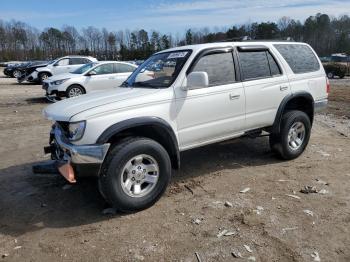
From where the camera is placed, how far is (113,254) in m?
3.63

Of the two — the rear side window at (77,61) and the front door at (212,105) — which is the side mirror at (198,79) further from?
the rear side window at (77,61)

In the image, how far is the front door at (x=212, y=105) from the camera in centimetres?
491

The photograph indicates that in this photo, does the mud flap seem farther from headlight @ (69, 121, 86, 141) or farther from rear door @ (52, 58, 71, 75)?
rear door @ (52, 58, 71, 75)

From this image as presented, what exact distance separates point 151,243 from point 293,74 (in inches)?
149

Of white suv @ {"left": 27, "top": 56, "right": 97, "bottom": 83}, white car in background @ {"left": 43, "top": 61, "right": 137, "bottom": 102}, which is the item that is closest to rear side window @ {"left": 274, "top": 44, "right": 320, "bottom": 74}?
white car in background @ {"left": 43, "top": 61, "right": 137, "bottom": 102}

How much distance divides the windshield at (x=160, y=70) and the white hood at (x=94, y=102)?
249 mm

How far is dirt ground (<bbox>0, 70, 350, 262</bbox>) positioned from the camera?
12.0 feet

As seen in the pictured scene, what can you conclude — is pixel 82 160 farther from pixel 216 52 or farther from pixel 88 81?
pixel 88 81

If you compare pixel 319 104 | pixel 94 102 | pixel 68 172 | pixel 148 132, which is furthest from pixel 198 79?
pixel 319 104

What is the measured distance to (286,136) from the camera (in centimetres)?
612

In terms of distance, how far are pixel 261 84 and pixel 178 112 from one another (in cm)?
160

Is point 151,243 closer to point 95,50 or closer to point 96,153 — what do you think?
point 96,153

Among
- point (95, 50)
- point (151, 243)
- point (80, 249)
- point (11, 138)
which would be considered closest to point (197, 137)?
point (151, 243)

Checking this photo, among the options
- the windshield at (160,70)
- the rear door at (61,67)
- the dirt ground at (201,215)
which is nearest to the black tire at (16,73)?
the rear door at (61,67)
